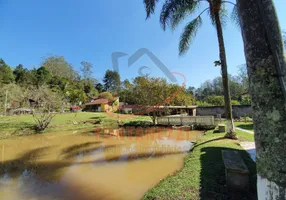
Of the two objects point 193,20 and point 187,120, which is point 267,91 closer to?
point 193,20

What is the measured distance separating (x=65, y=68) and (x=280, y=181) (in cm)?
5759

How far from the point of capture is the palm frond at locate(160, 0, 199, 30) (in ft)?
27.6

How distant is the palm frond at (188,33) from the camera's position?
9.08m

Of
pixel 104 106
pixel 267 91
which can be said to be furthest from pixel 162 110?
pixel 104 106

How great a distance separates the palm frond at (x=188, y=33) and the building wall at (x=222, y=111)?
1410 cm

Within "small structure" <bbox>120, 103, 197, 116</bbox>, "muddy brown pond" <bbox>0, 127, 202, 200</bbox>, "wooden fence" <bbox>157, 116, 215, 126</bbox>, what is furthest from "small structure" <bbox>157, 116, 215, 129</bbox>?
"muddy brown pond" <bbox>0, 127, 202, 200</bbox>

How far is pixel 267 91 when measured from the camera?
4.14 ft

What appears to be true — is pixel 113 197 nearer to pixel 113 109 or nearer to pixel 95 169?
pixel 95 169

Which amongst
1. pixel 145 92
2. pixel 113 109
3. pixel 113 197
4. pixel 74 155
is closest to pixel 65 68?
pixel 113 109

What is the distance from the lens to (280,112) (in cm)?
121

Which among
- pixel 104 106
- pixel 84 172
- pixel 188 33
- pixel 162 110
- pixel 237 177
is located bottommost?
pixel 84 172

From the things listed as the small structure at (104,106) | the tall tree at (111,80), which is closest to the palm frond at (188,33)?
the small structure at (104,106)

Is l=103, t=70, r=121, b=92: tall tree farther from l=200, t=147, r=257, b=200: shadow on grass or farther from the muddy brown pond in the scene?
l=200, t=147, r=257, b=200: shadow on grass

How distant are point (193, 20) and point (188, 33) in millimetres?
850
